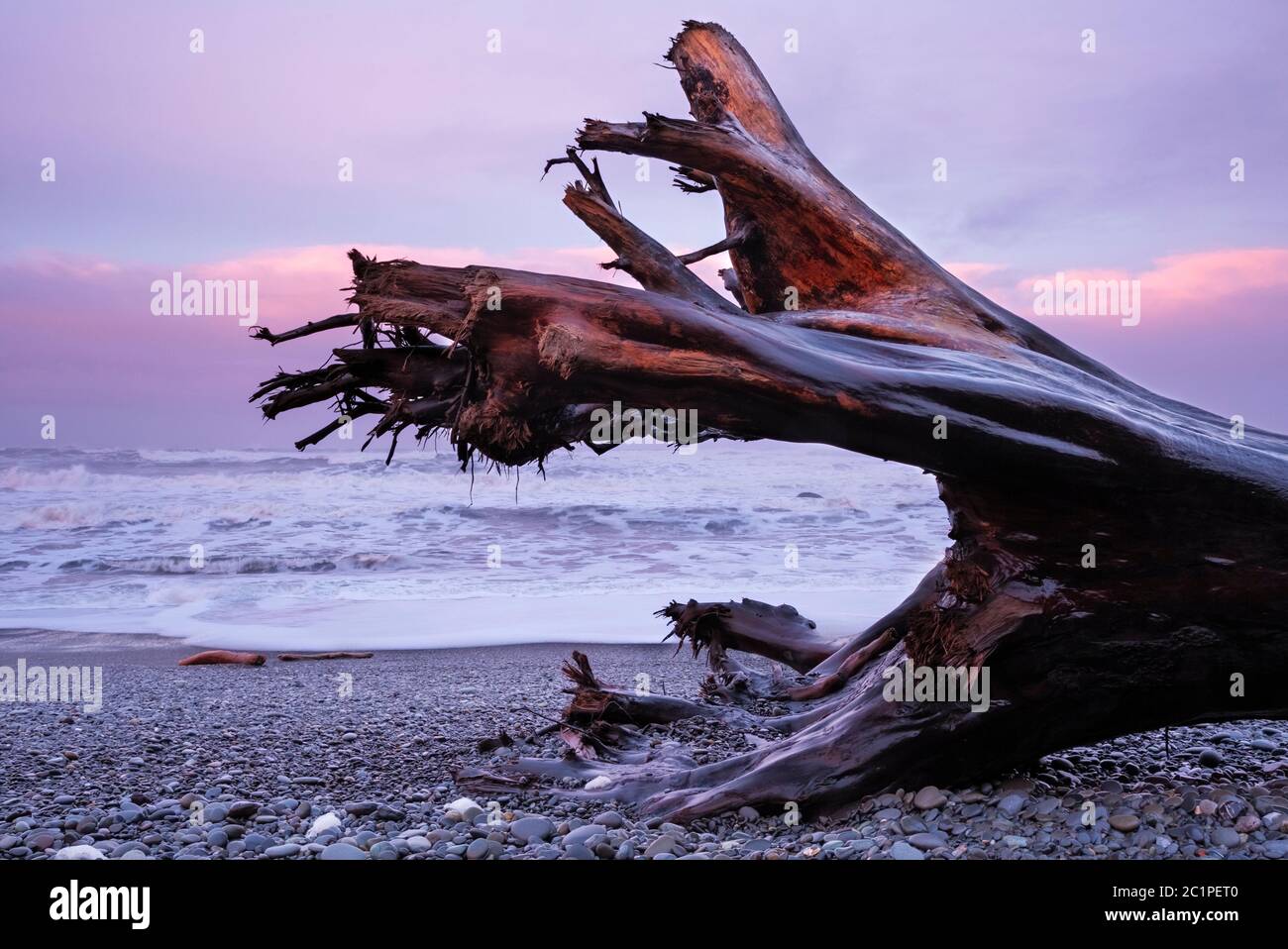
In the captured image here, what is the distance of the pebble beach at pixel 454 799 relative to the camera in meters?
3.82

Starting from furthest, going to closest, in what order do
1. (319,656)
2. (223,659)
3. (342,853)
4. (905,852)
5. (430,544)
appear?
(430,544)
(319,656)
(223,659)
(342,853)
(905,852)

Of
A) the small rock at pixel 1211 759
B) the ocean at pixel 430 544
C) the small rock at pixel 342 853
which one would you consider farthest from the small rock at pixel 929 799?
the ocean at pixel 430 544

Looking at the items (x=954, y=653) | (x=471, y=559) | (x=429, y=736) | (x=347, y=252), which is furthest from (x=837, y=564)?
(x=347, y=252)

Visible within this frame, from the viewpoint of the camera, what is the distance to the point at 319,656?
32.7ft

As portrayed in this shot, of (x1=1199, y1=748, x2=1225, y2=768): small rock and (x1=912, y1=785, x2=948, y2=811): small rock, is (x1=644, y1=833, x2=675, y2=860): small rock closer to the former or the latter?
(x1=912, y1=785, x2=948, y2=811): small rock

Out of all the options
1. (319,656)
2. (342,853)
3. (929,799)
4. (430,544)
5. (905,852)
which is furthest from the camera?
(430,544)

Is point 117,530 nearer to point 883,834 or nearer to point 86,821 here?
point 86,821

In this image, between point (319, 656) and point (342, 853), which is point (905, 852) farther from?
point (319, 656)

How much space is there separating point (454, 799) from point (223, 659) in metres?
5.94

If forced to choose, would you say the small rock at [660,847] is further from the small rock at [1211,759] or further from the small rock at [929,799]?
the small rock at [1211,759]

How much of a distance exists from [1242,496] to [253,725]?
6088 mm

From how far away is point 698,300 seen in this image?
422 cm

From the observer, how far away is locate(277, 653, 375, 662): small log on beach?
9828 mm

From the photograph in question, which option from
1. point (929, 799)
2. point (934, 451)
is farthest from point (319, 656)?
point (934, 451)
